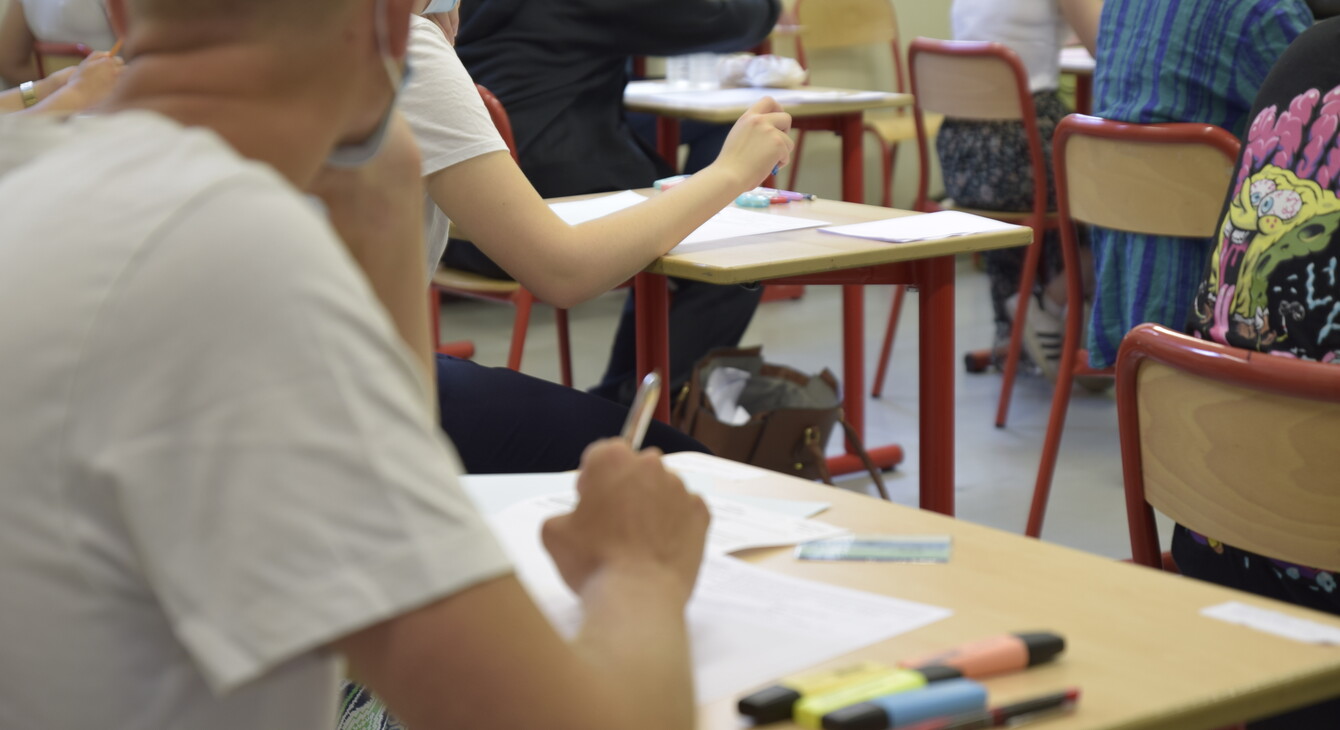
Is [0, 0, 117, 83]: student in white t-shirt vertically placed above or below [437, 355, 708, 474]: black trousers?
above

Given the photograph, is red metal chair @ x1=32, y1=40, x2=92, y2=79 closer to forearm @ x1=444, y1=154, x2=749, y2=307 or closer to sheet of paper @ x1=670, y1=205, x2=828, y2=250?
sheet of paper @ x1=670, y1=205, x2=828, y2=250

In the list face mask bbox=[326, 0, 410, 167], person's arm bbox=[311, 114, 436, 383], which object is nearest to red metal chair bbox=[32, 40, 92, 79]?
person's arm bbox=[311, 114, 436, 383]

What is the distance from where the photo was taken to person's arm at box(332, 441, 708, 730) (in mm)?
536

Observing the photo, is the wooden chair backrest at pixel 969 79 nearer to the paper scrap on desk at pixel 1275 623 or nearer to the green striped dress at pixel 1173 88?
the green striped dress at pixel 1173 88

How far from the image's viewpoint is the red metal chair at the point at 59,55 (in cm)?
404

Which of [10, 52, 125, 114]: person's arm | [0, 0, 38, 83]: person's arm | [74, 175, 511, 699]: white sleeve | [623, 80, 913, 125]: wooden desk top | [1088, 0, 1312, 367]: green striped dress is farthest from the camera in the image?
[0, 0, 38, 83]: person's arm

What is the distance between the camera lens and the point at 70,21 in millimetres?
3965

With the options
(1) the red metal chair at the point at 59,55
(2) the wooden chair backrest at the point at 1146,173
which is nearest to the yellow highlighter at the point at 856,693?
(2) the wooden chair backrest at the point at 1146,173

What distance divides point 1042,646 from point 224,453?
0.41 m

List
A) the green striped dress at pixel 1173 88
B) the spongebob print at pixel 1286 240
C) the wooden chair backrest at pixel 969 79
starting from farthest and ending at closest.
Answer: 1. the wooden chair backrest at pixel 969 79
2. the green striped dress at pixel 1173 88
3. the spongebob print at pixel 1286 240

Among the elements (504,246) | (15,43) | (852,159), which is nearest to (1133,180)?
(852,159)

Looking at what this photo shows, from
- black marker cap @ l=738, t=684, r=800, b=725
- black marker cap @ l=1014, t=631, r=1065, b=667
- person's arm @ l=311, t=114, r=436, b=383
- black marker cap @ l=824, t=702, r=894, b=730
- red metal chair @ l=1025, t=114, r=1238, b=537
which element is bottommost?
red metal chair @ l=1025, t=114, r=1238, b=537

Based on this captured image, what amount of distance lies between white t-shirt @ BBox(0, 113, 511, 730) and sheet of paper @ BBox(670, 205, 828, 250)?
1359mm

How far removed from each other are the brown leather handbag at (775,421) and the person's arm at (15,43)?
8.22ft
